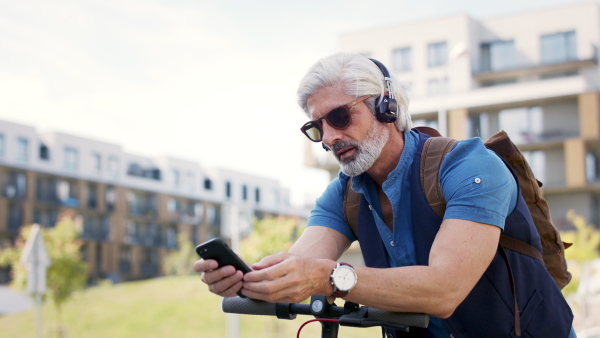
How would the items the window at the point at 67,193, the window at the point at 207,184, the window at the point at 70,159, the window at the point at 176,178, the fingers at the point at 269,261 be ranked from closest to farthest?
the fingers at the point at 269,261 → the window at the point at 67,193 → the window at the point at 70,159 → the window at the point at 176,178 → the window at the point at 207,184

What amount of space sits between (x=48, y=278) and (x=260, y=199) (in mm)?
56190

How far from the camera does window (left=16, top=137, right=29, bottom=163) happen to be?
6047 centimetres

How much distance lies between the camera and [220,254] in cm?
218

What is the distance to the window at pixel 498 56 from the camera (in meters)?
47.1

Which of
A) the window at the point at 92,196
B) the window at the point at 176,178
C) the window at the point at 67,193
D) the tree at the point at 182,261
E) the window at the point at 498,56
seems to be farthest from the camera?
the window at the point at 176,178

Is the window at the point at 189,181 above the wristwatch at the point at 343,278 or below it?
above

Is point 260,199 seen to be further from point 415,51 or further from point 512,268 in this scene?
point 512,268

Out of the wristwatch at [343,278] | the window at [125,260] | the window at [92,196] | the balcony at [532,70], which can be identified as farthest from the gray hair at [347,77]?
the window at [125,260]

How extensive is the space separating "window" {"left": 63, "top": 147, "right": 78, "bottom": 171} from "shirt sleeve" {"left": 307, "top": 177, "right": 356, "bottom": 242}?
214ft

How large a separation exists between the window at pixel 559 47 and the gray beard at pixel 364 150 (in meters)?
45.8

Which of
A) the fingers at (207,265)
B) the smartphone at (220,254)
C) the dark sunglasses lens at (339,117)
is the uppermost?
the dark sunglasses lens at (339,117)

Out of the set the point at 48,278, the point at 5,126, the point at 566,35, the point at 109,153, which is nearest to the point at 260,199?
the point at 109,153

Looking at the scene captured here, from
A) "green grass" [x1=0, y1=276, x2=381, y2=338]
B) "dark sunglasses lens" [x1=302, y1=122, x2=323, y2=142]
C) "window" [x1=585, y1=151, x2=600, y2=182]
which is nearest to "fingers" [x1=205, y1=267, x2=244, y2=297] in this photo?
"dark sunglasses lens" [x1=302, y1=122, x2=323, y2=142]

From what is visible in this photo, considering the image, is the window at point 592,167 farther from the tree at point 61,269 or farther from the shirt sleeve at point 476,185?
the shirt sleeve at point 476,185
